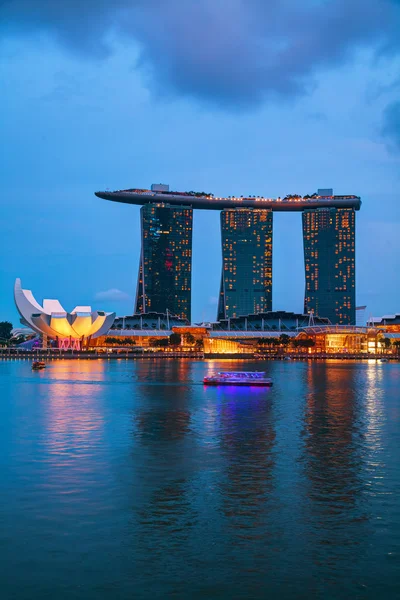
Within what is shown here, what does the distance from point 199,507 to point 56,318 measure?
4888 inches

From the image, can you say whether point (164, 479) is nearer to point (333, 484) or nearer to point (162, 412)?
point (333, 484)

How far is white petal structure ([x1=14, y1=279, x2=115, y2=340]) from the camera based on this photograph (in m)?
139

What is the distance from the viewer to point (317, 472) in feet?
74.8

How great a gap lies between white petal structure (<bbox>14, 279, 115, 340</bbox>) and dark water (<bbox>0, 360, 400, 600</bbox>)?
103 m

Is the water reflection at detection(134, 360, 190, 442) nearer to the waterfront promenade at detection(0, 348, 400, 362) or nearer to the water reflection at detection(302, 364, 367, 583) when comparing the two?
the water reflection at detection(302, 364, 367, 583)

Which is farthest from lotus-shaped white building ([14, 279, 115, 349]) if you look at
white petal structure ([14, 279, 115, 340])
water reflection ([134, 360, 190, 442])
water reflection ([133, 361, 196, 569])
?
water reflection ([133, 361, 196, 569])

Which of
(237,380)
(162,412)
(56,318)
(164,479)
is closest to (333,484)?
(164,479)

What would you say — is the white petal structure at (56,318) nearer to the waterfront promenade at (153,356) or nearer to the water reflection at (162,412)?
the waterfront promenade at (153,356)

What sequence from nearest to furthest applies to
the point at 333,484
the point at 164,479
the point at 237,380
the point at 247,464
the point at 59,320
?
the point at 333,484
the point at 164,479
the point at 247,464
the point at 237,380
the point at 59,320

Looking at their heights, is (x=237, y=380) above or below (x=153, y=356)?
below

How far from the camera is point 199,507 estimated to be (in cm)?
1822

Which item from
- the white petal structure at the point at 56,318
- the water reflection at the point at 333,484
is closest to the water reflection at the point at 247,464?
the water reflection at the point at 333,484

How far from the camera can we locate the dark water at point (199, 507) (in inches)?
523

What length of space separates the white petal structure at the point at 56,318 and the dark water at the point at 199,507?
103m
